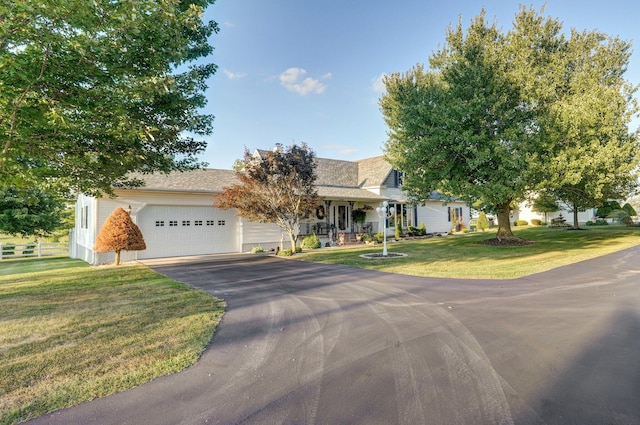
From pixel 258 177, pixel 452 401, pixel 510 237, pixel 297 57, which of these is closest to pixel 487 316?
pixel 452 401

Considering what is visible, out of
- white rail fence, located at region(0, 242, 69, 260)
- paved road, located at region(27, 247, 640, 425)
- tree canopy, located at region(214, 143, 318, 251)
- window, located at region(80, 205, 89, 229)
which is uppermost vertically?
tree canopy, located at region(214, 143, 318, 251)

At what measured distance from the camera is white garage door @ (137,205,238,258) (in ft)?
52.4

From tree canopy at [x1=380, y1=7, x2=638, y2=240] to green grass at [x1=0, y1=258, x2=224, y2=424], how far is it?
14.2 m

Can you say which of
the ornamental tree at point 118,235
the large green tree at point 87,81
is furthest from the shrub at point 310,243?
the large green tree at point 87,81

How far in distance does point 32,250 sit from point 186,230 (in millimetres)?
14432

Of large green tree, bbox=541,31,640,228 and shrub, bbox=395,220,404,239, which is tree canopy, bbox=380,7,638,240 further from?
shrub, bbox=395,220,404,239

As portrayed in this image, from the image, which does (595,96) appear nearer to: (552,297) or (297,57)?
(552,297)

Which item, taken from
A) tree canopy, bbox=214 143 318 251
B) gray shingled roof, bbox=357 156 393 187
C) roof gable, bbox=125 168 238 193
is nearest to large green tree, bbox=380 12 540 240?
gray shingled roof, bbox=357 156 393 187

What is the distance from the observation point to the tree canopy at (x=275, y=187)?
52.0ft

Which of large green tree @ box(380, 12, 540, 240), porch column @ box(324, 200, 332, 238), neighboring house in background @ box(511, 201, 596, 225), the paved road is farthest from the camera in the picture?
neighboring house in background @ box(511, 201, 596, 225)

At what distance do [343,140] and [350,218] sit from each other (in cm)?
631

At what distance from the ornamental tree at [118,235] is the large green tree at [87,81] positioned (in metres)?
5.48

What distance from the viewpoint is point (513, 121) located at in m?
16.6

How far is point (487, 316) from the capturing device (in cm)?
577
